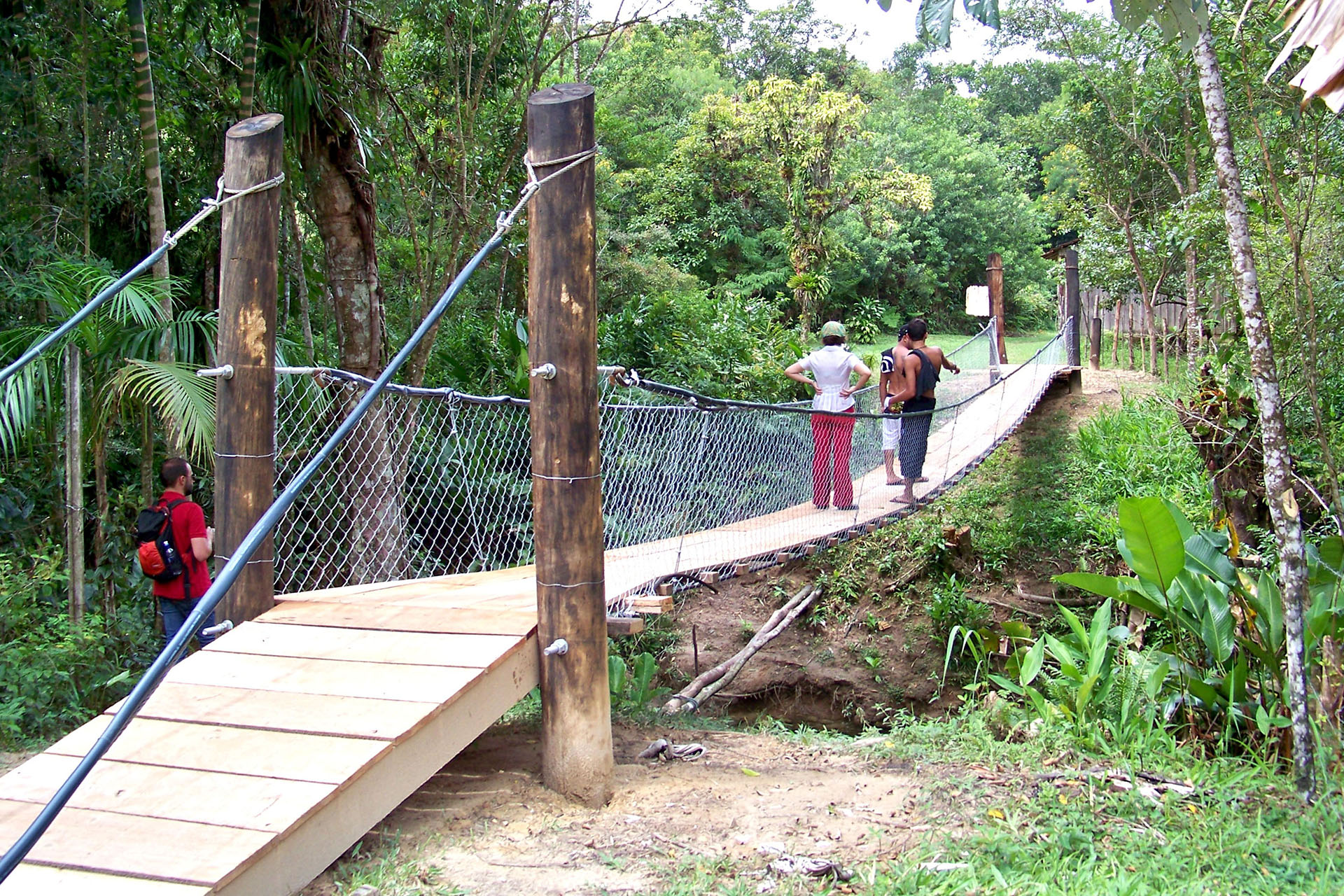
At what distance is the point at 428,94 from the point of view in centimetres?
715

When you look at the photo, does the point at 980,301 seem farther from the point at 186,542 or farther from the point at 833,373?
the point at 186,542

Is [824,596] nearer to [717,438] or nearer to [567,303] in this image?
[717,438]

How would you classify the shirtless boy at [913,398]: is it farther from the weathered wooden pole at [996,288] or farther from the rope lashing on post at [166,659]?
the weathered wooden pole at [996,288]

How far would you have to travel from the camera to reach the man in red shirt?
10.8 feet

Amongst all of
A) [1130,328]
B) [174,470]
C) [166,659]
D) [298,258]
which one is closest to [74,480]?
[174,470]

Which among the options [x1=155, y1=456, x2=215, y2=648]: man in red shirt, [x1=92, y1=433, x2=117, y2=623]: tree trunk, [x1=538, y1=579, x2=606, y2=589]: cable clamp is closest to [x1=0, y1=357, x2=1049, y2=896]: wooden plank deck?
[x1=538, y1=579, x2=606, y2=589]: cable clamp

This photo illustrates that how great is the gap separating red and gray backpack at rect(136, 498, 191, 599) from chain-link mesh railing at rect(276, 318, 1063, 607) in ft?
1.48

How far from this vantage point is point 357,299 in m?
4.85

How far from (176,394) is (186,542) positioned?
1.62 feet

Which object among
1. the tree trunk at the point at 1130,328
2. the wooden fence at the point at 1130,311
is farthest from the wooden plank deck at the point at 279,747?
the tree trunk at the point at 1130,328

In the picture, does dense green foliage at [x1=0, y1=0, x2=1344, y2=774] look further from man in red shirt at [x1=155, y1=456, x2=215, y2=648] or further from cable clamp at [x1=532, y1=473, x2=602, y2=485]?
cable clamp at [x1=532, y1=473, x2=602, y2=485]

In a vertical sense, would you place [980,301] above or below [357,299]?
above

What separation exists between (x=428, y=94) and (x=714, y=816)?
6185 millimetres

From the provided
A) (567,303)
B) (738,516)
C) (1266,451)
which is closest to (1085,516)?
(738,516)
